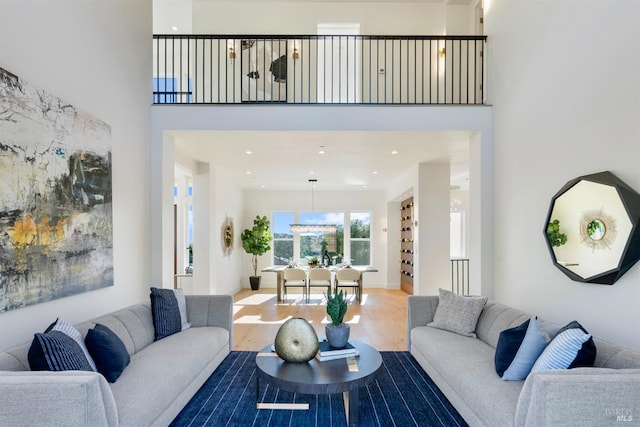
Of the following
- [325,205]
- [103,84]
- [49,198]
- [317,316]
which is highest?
[103,84]

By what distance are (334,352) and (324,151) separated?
10.8 ft

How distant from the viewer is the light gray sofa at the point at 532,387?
1692 millimetres

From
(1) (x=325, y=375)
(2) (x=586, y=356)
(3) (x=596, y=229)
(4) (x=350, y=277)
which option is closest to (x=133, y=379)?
(1) (x=325, y=375)

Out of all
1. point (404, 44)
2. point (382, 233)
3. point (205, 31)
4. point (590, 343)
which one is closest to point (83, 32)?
point (205, 31)

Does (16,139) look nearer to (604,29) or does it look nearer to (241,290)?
(604,29)

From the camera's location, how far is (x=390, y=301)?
7562 mm

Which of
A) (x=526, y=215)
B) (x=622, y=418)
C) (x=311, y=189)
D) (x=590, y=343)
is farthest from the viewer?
(x=311, y=189)

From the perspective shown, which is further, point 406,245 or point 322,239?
point 322,239

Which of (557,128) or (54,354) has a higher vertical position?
(557,128)

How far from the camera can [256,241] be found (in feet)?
29.6

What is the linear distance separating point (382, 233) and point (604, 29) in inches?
294

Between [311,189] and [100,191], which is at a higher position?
[311,189]

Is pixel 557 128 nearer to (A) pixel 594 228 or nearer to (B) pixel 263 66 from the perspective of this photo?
(A) pixel 594 228

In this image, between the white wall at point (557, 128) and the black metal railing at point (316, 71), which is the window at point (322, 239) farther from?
the white wall at point (557, 128)
